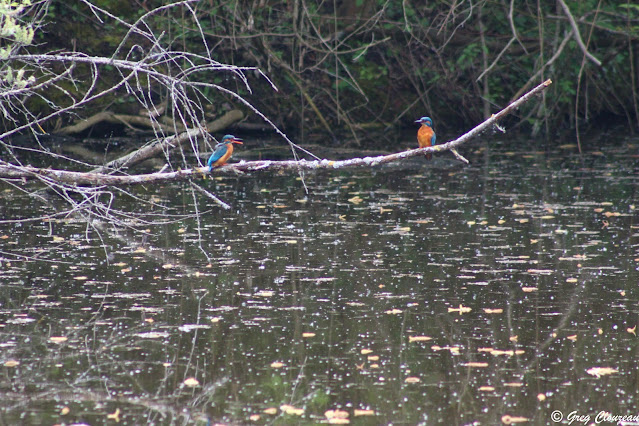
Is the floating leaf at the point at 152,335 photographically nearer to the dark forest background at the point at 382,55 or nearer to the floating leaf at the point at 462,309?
the floating leaf at the point at 462,309

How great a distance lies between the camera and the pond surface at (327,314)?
3881 millimetres

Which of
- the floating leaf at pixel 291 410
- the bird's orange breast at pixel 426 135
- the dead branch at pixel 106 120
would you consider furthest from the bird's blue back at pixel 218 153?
the dead branch at pixel 106 120

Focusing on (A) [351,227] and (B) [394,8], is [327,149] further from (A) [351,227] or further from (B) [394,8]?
(A) [351,227]

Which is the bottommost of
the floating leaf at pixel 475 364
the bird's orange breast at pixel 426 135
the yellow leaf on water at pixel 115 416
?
the yellow leaf on water at pixel 115 416

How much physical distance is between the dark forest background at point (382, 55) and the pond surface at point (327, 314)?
18.4 ft

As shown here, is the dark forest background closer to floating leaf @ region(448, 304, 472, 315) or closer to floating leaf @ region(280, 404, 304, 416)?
floating leaf @ region(448, 304, 472, 315)

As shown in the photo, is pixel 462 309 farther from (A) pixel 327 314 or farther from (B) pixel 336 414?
(B) pixel 336 414

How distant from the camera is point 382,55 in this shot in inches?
612

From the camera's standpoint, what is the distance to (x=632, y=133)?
15117 mm

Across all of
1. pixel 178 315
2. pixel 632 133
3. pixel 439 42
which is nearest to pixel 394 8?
pixel 439 42

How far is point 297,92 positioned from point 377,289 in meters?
9.60

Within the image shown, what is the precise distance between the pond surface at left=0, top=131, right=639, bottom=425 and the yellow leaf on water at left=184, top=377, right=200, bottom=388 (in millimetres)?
10

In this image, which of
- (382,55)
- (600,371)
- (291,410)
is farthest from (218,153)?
(382,55)

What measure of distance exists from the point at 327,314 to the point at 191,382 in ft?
4.10
